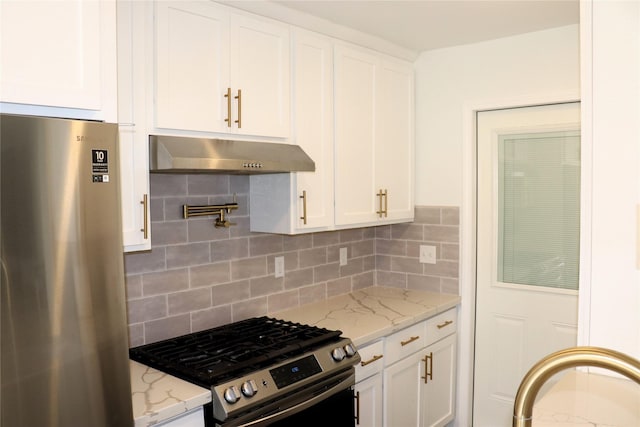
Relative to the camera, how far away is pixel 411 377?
3.01 metres

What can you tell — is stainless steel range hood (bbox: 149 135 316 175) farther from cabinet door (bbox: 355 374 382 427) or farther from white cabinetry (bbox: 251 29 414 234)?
cabinet door (bbox: 355 374 382 427)

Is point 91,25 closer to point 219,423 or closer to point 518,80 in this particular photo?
point 219,423

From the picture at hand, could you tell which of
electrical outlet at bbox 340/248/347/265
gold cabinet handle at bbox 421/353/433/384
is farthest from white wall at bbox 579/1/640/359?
electrical outlet at bbox 340/248/347/265

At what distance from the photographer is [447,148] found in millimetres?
3418

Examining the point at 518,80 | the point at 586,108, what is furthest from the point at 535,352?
the point at 586,108

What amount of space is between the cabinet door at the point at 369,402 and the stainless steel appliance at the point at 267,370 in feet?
0.48

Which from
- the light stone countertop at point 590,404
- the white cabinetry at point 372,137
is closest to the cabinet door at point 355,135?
the white cabinetry at point 372,137

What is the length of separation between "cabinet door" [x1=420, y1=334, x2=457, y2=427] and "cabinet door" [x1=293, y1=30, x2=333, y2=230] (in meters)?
1.08

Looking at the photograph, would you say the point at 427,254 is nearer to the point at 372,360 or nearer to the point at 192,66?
the point at 372,360

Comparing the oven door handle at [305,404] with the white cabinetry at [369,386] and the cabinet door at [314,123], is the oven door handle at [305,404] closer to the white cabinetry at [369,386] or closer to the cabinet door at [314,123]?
the white cabinetry at [369,386]

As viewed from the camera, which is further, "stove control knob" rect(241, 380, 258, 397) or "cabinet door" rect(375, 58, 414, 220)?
"cabinet door" rect(375, 58, 414, 220)

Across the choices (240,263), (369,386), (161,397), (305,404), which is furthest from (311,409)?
(240,263)

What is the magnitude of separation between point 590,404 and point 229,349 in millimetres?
1357

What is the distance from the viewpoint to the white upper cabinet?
2.09 m
